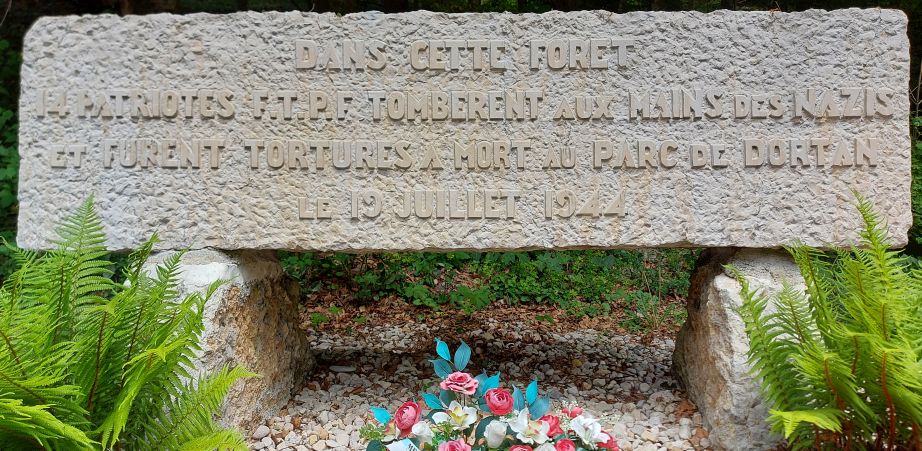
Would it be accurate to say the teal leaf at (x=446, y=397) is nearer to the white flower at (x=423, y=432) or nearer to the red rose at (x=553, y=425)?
the white flower at (x=423, y=432)

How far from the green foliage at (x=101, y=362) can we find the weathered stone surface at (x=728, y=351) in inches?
76.9

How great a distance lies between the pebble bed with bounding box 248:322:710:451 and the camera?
114 inches

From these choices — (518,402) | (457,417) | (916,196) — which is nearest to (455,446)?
(457,417)

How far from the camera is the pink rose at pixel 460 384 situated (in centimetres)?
182

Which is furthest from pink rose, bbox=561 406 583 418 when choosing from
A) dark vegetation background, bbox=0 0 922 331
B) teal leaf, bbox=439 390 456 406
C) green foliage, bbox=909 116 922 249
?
green foliage, bbox=909 116 922 249

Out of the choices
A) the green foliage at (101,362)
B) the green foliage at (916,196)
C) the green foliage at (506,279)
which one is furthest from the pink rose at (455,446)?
the green foliage at (916,196)

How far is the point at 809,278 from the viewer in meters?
2.27

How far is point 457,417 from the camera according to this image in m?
1.81

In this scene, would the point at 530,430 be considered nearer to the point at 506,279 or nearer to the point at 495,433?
the point at 495,433

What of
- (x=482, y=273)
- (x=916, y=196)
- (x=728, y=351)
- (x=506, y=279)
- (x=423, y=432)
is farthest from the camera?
(x=482, y=273)

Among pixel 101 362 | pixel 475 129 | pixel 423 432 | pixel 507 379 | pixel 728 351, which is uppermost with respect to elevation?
pixel 475 129

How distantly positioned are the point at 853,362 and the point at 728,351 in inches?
25.7

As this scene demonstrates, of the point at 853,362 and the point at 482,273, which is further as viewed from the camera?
the point at 482,273

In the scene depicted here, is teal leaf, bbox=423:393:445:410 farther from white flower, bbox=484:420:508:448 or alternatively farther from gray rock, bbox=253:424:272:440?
gray rock, bbox=253:424:272:440
